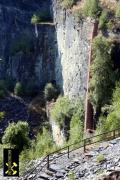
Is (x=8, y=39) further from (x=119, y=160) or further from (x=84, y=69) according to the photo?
(x=119, y=160)

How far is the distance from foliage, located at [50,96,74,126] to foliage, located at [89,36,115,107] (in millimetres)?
3812

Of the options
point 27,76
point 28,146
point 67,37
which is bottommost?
point 28,146

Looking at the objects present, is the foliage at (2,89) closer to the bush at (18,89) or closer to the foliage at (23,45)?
the bush at (18,89)

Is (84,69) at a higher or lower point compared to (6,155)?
higher

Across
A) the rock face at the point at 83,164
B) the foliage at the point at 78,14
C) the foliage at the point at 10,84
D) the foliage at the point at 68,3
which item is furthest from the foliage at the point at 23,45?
the rock face at the point at 83,164

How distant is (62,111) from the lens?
35.7 m

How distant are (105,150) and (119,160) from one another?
2164mm

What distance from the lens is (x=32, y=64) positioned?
44.9m

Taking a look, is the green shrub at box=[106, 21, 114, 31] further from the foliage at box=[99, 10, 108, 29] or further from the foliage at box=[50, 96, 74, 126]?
the foliage at box=[50, 96, 74, 126]

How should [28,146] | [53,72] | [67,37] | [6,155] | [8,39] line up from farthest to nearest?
[8,39]
[53,72]
[67,37]
[28,146]
[6,155]

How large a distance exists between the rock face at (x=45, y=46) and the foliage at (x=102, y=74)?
8.90ft

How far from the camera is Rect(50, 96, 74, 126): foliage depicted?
35.5 meters

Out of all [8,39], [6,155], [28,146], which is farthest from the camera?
[8,39]

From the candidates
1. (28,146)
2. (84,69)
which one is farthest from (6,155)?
(84,69)
